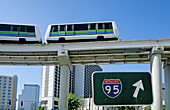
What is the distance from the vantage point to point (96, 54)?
28.5 m

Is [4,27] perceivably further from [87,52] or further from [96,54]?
[96,54]

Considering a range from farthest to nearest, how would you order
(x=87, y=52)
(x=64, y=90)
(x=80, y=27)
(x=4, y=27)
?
(x=87, y=52) < (x=4, y=27) < (x=80, y=27) < (x=64, y=90)

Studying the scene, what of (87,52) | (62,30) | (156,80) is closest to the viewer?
(156,80)

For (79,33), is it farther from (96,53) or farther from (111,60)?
(111,60)

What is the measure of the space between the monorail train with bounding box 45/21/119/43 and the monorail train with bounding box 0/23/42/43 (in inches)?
56.8

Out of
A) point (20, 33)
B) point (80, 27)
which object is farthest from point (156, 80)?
point (20, 33)

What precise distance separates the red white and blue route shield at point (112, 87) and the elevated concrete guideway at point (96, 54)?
1945 centimetres

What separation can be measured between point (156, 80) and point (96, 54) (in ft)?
26.5

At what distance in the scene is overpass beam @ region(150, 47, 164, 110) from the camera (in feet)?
74.8

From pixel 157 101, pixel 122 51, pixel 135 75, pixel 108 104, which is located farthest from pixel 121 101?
pixel 122 51

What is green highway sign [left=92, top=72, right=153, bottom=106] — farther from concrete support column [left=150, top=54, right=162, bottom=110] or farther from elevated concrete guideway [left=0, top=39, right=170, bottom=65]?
elevated concrete guideway [left=0, top=39, right=170, bottom=65]

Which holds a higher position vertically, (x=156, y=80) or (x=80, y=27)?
(x=80, y=27)

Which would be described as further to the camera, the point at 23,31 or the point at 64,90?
the point at 23,31

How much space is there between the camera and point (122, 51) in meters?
27.6
